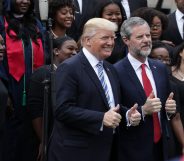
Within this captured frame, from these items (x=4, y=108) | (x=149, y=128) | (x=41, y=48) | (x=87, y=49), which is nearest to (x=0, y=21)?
(x=41, y=48)

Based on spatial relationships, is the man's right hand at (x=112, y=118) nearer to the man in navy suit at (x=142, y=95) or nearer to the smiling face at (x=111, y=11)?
the man in navy suit at (x=142, y=95)

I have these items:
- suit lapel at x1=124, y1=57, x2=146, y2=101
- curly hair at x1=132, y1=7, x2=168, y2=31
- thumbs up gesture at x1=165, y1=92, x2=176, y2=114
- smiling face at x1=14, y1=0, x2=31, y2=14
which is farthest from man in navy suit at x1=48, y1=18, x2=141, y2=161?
curly hair at x1=132, y1=7, x2=168, y2=31

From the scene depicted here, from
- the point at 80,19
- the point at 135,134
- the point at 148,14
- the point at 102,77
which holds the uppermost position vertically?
the point at 148,14

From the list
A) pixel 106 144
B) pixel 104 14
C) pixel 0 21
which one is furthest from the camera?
pixel 104 14

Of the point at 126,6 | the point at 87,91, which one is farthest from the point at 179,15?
the point at 87,91

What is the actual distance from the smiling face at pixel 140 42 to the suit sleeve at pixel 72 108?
2.79 ft

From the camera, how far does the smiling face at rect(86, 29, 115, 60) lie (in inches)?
253

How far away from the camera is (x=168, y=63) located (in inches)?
328

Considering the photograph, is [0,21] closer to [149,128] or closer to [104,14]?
[104,14]

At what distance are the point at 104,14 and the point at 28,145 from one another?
207cm

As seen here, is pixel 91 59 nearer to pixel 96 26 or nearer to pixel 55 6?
pixel 96 26

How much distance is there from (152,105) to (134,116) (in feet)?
0.76

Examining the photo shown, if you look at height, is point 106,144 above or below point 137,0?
below

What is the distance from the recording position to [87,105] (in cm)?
634
